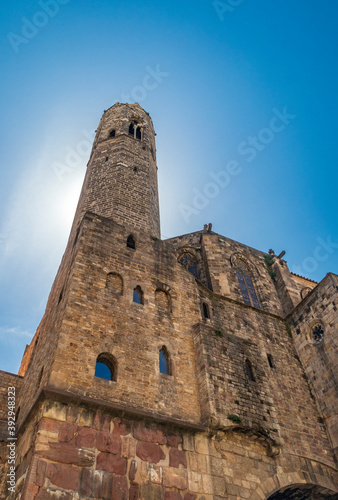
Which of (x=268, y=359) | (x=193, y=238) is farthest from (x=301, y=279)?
(x=268, y=359)

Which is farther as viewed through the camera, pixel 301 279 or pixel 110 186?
pixel 301 279

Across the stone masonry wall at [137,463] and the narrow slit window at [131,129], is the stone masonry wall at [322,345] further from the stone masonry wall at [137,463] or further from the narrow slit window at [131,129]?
the narrow slit window at [131,129]

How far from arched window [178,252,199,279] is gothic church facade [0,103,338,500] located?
103 inches

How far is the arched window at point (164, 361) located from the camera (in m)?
12.0

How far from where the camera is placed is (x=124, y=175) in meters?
18.9

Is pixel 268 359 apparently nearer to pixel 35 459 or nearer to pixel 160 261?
pixel 160 261

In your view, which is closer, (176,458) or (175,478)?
(175,478)

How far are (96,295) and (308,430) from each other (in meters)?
8.50

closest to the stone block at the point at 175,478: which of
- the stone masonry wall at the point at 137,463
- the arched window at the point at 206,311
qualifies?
the stone masonry wall at the point at 137,463

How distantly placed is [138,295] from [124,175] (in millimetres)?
7481

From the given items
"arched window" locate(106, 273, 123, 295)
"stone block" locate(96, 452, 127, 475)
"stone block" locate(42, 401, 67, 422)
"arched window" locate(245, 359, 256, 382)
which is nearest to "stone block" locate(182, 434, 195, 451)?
"stone block" locate(96, 452, 127, 475)

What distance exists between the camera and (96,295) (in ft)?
40.1

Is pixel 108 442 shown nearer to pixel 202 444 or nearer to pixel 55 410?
pixel 55 410

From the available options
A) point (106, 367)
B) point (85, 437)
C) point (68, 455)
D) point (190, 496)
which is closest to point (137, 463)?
point (85, 437)
